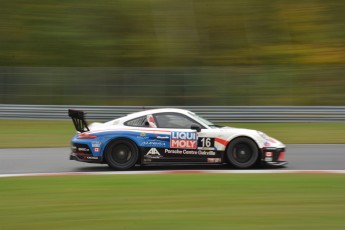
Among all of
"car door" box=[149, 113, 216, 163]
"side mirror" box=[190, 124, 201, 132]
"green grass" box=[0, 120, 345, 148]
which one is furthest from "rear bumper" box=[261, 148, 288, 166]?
"green grass" box=[0, 120, 345, 148]

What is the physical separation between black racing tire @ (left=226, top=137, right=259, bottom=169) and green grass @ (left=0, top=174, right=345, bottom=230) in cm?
142

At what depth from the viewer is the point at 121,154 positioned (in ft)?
37.9

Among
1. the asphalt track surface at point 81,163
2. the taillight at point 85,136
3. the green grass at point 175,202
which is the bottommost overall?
the green grass at point 175,202

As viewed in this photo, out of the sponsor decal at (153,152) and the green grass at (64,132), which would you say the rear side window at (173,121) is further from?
the green grass at (64,132)

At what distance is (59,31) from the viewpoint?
32.3 metres

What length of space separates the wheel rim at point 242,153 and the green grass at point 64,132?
6208mm

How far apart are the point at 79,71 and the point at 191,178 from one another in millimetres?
16043

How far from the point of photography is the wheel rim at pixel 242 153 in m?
11.5

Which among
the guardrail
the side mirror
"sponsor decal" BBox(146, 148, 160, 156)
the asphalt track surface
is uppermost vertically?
the guardrail

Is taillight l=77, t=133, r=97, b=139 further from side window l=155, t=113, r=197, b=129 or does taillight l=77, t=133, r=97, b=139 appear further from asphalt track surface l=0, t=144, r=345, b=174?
side window l=155, t=113, r=197, b=129

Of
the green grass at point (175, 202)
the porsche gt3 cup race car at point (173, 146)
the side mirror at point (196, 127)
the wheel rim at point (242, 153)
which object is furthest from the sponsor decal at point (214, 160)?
the green grass at point (175, 202)

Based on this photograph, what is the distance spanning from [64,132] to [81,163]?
281 inches

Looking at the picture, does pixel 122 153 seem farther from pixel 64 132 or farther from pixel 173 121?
pixel 64 132

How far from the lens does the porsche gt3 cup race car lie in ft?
37.6
